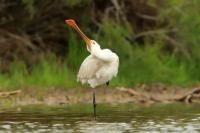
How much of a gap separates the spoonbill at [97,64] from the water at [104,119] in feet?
1.71

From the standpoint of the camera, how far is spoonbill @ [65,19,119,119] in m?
12.2

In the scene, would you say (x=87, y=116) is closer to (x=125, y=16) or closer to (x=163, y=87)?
(x=163, y=87)

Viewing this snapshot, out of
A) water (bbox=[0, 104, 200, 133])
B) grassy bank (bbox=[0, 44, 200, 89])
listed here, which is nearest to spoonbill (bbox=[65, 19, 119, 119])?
water (bbox=[0, 104, 200, 133])

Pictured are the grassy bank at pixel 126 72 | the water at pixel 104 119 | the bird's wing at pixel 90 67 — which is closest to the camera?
the water at pixel 104 119

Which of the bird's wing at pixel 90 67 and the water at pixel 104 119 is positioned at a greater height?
the bird's wing at pixel 90 67

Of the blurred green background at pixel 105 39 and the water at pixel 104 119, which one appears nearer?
the water at pixel 104 119

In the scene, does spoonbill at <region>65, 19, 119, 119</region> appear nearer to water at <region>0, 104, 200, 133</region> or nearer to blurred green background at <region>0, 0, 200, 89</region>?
water at <region>0, 104, 200, 133</region>

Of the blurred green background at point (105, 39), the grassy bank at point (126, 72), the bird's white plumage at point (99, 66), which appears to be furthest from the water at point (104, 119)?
the blurred green background at point (105, 39)

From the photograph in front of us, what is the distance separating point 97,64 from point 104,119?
113 cm

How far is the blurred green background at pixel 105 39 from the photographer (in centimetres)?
1555

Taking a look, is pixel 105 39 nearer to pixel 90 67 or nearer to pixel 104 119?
pixel 90 67

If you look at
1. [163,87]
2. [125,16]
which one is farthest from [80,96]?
[125,16]

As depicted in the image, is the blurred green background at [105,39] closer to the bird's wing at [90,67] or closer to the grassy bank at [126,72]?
the grassy bank at [126,72]

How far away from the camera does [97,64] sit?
12.5m
